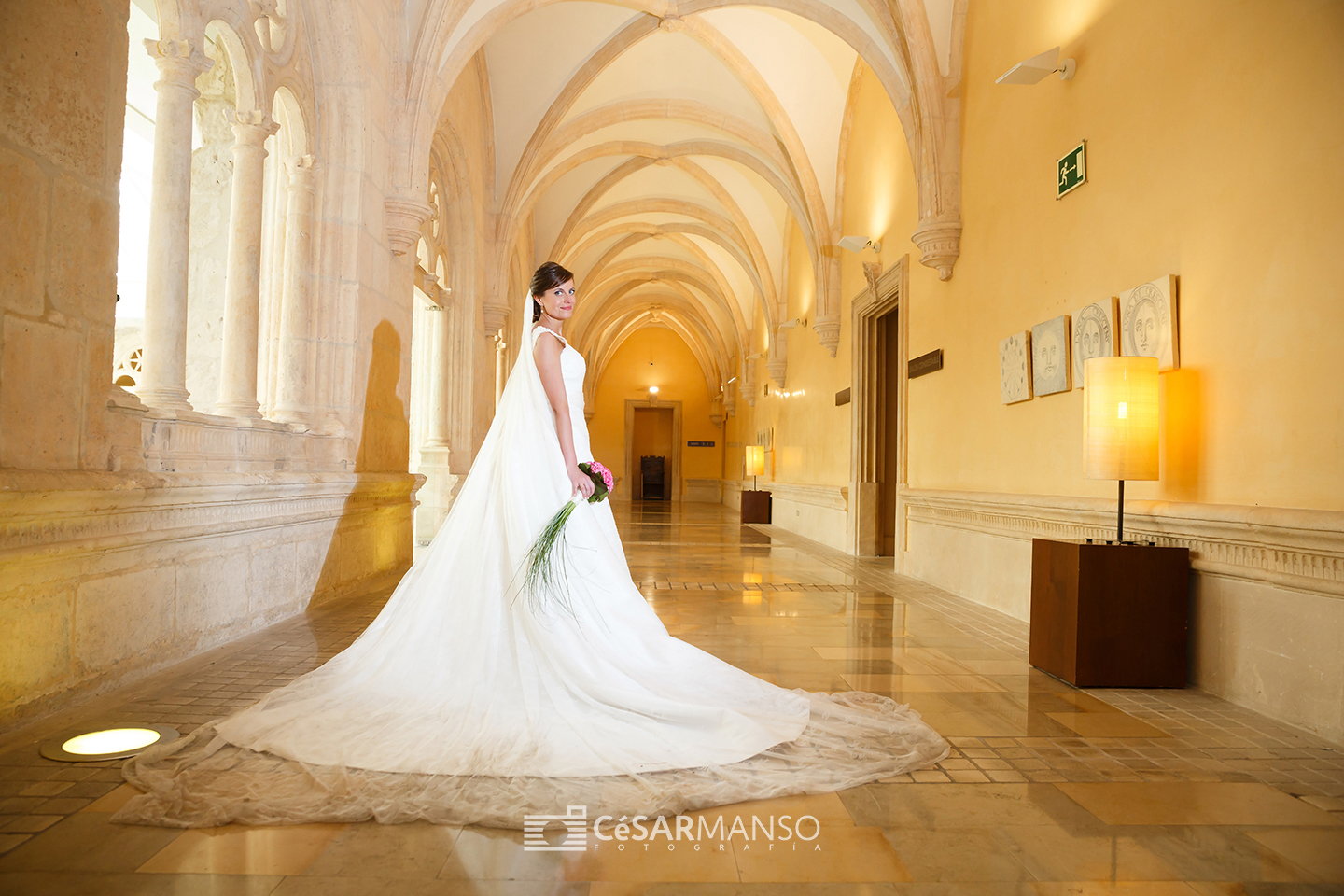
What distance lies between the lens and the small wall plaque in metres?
6.94

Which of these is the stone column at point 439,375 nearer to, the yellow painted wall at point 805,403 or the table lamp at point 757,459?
the yellow painted wall at point 805,403

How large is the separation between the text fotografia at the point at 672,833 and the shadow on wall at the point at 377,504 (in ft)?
11.8

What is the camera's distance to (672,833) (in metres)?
1.88

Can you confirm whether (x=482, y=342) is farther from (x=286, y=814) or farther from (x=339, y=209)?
(x=286, y=814)

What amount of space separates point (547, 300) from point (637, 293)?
21.6m

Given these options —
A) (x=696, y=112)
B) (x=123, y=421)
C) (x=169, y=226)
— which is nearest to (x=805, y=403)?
(x=696, y=112)

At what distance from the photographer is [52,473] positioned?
8.74 feet

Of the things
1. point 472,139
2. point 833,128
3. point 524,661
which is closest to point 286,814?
point 524,661

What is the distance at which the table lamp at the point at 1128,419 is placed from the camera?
11.5 ft

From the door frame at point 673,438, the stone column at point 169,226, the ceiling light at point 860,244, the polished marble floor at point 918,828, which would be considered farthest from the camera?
the door frame at point 673,438

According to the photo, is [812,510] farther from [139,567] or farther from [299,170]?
[139,567]

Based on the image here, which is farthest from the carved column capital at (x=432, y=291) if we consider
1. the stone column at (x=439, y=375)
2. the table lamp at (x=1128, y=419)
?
the table lamp at (x=1128, y=419)

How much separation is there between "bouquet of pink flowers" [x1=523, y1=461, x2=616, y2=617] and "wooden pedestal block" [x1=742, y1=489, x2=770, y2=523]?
11.6 meters

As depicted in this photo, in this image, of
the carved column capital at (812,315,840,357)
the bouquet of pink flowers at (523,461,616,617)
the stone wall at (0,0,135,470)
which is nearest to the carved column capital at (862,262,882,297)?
the carved column capital at (812,315,840,357)
